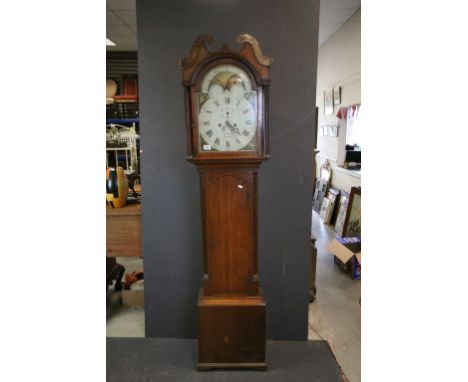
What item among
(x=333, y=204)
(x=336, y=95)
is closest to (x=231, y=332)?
(x=333, y=204)

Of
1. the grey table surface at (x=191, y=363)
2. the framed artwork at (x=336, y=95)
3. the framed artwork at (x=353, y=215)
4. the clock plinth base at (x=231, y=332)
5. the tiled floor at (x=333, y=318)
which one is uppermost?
the framed artwork at (x=336, y=95)

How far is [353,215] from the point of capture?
13.0 ft

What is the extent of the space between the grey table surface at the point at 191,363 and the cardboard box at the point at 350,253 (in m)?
1.31

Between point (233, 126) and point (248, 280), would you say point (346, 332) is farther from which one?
point (233, 126)

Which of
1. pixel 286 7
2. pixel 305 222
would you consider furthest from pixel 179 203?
pixel 286 7

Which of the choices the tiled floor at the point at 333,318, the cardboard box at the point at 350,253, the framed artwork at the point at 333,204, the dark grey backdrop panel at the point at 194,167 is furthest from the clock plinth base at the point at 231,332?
the framed artwork at the point at 333,204

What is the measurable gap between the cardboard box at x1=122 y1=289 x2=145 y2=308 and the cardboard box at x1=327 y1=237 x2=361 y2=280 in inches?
71.5

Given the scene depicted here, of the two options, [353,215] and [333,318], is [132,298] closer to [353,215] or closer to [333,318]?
[333,318]

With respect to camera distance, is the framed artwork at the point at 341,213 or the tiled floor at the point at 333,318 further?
the framed artwork at the point at 341,213

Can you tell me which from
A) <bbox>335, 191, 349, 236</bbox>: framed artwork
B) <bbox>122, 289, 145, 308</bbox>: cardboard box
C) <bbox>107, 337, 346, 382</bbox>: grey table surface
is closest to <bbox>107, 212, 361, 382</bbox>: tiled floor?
<bbox>122, 289, 145, 308</bbox>: cardboard box

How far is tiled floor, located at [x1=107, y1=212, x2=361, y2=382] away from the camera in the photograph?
2152mm

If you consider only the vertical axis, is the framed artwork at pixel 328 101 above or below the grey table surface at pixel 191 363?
above

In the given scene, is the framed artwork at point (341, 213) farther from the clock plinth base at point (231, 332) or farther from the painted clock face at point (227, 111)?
the painted clock face at point (227, 111)

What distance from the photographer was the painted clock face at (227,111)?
152 cm
